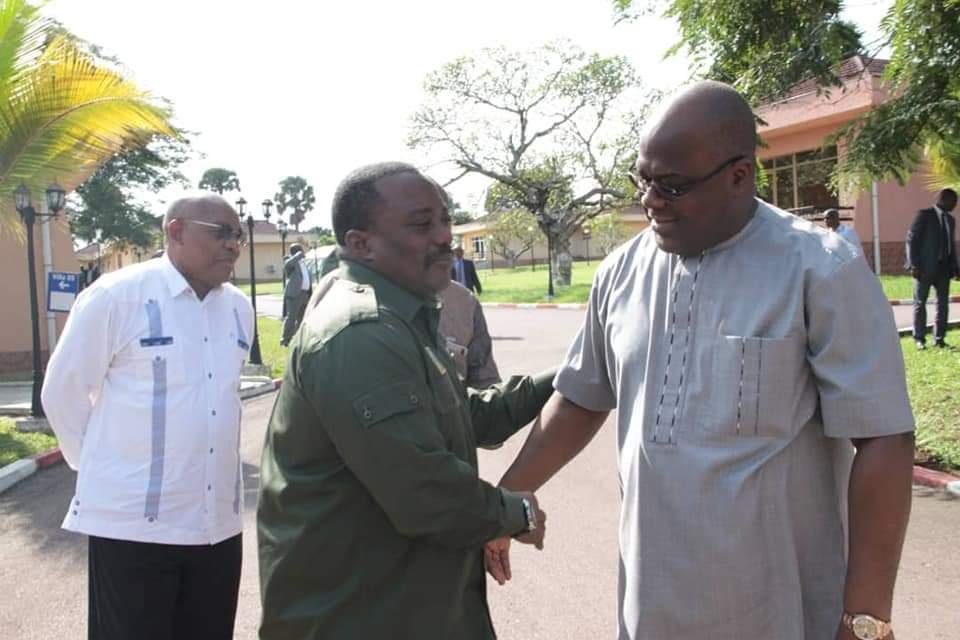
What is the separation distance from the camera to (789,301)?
1.88 metres

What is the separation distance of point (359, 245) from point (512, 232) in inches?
1951

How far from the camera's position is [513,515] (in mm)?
2086

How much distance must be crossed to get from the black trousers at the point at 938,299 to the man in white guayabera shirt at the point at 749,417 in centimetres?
993

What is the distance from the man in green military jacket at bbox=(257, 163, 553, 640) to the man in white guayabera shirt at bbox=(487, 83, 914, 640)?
15.5 inches

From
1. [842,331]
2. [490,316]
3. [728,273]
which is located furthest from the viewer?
[490,316]

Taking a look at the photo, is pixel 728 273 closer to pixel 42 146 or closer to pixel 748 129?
pixel 748 129

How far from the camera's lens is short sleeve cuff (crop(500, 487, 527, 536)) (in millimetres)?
2061

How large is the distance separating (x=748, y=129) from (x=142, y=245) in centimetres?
4010

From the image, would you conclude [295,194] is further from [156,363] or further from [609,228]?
[156,363]

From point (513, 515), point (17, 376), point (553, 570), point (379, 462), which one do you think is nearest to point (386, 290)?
point (379, 462)

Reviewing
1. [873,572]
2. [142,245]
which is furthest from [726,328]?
[142,245]

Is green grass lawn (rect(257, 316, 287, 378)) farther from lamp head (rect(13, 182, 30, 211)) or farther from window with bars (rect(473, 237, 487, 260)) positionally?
window with bars (rect(473, 237, 487, 260))

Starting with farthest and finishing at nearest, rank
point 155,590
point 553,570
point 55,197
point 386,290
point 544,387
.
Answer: point 55,197 → point 553,570 → point 155,590 → point 544,387 → point 386,290

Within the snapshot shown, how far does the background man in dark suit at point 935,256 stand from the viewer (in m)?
10.8
